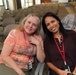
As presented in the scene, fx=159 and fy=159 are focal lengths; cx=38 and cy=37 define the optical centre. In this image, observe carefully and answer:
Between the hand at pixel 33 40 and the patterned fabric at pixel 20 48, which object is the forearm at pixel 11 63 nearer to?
the patterned fabric at pixel 20 48

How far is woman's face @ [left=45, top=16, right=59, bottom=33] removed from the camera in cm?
173

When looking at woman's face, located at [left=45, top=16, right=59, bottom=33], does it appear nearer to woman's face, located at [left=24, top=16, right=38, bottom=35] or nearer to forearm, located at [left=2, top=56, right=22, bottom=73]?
woman's face, located at [left=24, top=16, right=38, bottom=35]

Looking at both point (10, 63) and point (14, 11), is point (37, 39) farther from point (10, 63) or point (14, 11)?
point (14, 11)

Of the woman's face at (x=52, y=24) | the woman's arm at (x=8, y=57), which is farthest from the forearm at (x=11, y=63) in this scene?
the woman's face at (x=52, y=24)

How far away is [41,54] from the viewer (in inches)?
69.5

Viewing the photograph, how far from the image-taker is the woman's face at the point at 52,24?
5.67 ft

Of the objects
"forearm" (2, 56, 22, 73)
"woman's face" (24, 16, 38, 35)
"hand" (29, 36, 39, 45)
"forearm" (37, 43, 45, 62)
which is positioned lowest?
"forearm" (2, 56, 22, 73)

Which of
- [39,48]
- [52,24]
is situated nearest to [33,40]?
[39,48]

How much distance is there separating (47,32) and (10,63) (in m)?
0.54

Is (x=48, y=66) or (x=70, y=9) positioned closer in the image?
(x=48, y=66)

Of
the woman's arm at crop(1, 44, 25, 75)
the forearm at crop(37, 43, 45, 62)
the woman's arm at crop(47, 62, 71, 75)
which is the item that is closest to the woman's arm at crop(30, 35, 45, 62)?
the forearm at crop(37, 43, 45, 62)

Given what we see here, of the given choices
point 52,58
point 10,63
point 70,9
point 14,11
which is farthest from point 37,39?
point 14,11

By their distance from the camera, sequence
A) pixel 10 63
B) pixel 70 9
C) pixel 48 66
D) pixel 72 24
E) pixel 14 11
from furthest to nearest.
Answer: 1. pixel 14 11
2. pixel 70 9
3. pixel 72 24
4. pixel 48 66
5. pixel 10 63

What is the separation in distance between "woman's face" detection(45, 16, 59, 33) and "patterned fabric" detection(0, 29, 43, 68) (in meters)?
0.28
